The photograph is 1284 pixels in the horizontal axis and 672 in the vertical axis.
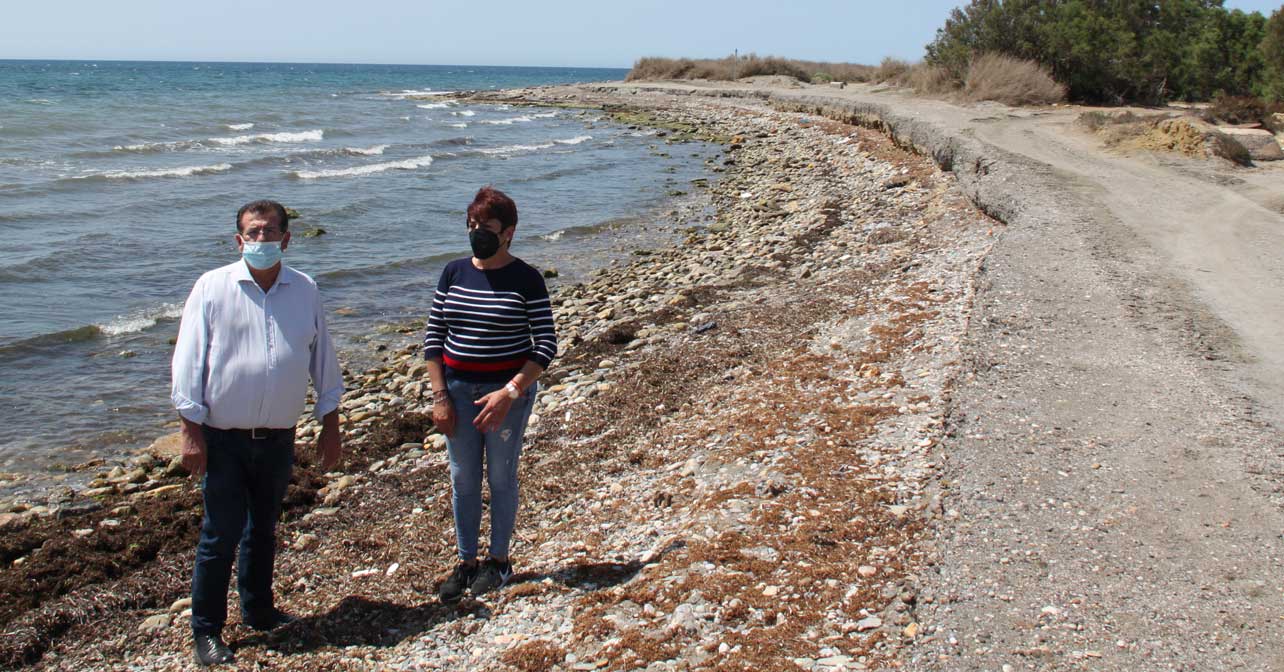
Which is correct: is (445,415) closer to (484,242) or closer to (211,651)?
(484,242)

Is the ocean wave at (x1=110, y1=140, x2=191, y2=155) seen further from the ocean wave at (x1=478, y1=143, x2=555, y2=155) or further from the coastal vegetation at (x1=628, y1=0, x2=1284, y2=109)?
the coastal vegetation at (x1=628, y1=0, x2=1284, y2=109)

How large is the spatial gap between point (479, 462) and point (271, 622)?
1.23m

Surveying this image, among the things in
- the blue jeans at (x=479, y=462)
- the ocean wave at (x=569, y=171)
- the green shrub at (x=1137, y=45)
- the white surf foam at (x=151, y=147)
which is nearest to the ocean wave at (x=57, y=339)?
the blue jeans at (x=479, y=462)

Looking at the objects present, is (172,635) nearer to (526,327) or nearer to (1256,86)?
(526,327)

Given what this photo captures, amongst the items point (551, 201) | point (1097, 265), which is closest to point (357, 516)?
point (1097, 265)

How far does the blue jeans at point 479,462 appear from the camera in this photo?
4406 mm

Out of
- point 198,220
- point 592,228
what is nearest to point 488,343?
point 592,228

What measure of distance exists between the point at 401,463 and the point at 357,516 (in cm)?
110

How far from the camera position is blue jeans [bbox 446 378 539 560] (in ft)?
14.5

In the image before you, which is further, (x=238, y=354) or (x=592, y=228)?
(x=592, y=228)

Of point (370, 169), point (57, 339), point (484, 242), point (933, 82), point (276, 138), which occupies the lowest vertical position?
point (57, 339)

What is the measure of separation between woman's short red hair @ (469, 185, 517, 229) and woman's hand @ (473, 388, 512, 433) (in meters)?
0.75

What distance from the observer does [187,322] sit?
13.3 feet

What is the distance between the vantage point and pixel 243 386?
4.06 metres
